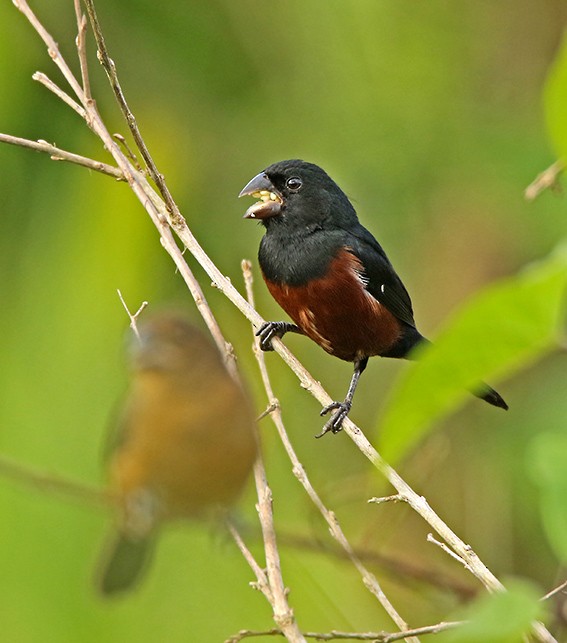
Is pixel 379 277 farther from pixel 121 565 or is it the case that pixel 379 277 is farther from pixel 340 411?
pixel 121 565

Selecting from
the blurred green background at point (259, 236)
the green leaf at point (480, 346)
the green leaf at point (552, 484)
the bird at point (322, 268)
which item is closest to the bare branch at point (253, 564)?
the blurred green background at point (259, 236)

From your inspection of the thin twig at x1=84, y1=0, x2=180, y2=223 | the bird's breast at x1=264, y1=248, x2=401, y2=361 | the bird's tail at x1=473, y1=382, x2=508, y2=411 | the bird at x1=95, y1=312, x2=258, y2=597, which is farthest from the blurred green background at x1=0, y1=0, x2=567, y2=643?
the thin twig at x1=84, y1=0, x2=180, y2=223

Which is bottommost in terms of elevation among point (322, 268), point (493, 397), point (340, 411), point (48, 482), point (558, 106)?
point (493, 397)

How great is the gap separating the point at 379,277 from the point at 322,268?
1.00ft

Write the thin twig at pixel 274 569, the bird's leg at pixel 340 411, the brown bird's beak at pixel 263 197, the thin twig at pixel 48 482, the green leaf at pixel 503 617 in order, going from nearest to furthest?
the green leaf at pixel 503 617 < the thin twig at pixel 48 482 < the thin twig at pixel 274 569 < the bird's leg at pixel 340 411 < the brown bird's beak at pixel 263 197

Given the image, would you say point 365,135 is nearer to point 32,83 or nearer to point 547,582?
point 32,83

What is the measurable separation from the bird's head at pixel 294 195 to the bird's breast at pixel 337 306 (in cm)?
18

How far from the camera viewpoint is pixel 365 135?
5.26 m

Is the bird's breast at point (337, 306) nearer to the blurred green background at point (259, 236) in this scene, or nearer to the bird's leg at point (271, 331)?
the bird's leg at point (271, 331)

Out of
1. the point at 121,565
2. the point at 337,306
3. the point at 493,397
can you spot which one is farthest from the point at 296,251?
the point at 121,565

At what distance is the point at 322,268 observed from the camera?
3.60 meters

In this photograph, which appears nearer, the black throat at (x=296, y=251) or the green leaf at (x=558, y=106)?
the green leaf at (x=558, y=106)

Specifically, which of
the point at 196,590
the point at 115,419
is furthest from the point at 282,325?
the point at 115,419

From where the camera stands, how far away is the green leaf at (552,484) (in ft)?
3.20
